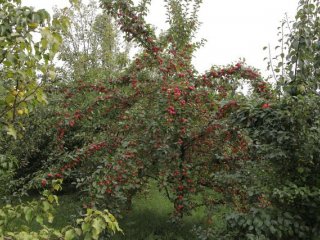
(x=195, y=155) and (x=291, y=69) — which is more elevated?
(x=291, y=69)

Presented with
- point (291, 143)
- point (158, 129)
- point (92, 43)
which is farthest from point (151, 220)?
point (92, 43)

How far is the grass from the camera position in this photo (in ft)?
22.1

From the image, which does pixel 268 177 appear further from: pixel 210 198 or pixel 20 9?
pixel 20 9

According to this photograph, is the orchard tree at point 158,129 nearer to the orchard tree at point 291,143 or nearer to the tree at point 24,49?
the orchard tree at point 291,143

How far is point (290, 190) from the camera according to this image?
3625 mm

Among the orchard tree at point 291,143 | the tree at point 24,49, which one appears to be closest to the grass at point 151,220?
the orchard tree at point 291,143

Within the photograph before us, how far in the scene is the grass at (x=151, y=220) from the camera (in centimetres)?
673

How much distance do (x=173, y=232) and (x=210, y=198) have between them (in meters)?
1.08

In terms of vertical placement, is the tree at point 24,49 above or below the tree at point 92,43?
below

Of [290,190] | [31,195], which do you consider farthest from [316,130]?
[31,195]

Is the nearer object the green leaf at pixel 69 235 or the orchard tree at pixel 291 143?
the green leaf at pixel 69 235

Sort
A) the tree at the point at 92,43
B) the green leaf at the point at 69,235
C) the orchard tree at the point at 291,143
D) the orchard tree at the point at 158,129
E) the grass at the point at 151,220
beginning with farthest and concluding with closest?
the tree at the point at 92,43 < the grass at the point at 151,220 < the orchard tree at the point at 158,129 < the orchard tree at the point at 291,143 < the green leaf at the point at 69,235

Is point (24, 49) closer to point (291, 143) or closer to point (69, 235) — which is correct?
point (69, 235)

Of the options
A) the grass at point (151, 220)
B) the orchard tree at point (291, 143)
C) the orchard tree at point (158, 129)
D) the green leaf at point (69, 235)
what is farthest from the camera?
the grass at point (151, 220)
